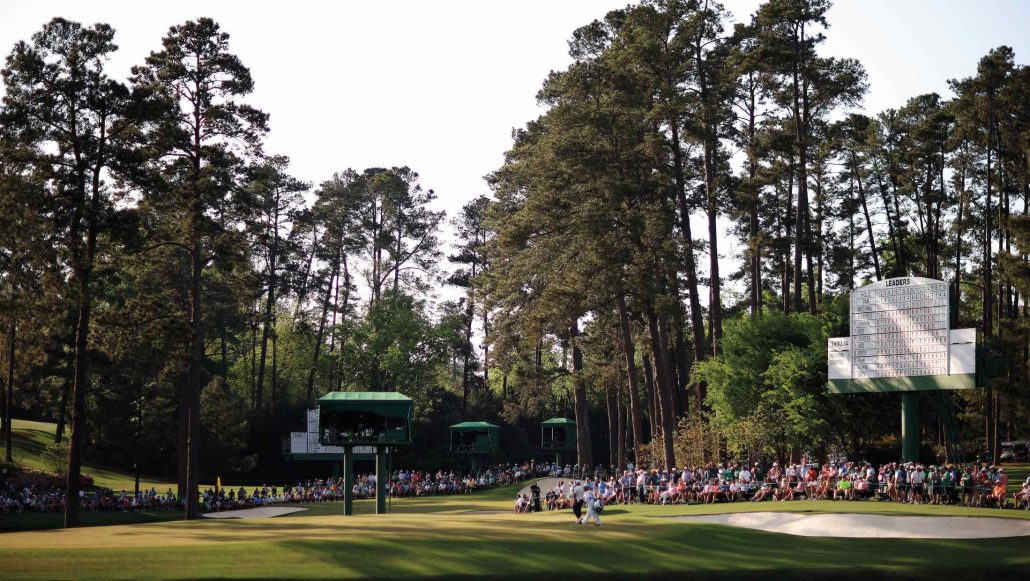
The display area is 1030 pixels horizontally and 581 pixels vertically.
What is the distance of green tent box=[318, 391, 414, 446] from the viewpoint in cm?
4078

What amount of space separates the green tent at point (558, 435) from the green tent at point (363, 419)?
34894 mm

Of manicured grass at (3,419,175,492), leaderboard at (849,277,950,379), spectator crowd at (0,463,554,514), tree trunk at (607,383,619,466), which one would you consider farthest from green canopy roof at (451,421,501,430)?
leaderboard at (849,277,950,379)

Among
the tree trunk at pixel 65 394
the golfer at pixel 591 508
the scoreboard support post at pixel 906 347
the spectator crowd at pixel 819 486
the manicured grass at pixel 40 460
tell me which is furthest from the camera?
the tree trunk at pixel 65 394

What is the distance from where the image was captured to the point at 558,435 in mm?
75812

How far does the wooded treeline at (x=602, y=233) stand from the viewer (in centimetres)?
3528

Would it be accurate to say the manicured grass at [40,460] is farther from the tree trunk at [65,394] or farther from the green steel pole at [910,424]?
the green steel pole at [910,424]

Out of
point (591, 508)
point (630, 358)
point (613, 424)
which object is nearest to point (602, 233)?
point (630, 358)

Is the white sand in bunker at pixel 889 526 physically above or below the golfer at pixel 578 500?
below

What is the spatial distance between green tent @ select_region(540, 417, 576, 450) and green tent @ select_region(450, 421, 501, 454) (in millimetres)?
5166

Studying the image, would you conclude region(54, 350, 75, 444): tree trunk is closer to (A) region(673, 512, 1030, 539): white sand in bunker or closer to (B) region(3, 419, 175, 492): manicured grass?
(B) region(3, 419, 175, 492): manicured grass

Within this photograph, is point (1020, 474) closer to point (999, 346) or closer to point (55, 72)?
point (999, 346)

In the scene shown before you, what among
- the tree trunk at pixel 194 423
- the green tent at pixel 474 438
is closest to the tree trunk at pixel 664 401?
the tree trunk at pixel 194 423

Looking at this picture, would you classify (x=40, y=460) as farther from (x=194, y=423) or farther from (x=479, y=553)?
(x=479, y=553)

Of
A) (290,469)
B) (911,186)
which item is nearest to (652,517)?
(911,186)
